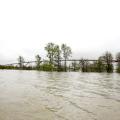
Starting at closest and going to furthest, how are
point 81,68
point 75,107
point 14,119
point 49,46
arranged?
point 14,119, point 75,107, point 49,46, point 81,68

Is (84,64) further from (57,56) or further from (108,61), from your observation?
(57,56)

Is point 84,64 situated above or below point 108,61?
below

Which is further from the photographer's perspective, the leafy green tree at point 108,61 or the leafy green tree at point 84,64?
the leafy green tree at point 84,64

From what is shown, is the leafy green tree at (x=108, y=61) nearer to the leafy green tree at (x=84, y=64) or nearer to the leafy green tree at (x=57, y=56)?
the leafy green tree at (x=84, y=64)

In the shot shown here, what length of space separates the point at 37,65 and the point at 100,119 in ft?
257

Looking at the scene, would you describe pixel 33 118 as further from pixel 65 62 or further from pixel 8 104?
pixel 65 62

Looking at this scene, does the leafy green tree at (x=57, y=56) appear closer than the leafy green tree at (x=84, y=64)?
Yes

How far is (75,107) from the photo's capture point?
6.67 metres

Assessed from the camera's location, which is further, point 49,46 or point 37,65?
point 37,65

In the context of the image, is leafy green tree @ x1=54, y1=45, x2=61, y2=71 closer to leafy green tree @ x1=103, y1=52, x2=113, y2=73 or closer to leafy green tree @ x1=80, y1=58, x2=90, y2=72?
leafy green tree @ x1=80, y1=58, x2=90, y2=72

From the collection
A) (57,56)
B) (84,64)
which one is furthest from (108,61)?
(57,56)

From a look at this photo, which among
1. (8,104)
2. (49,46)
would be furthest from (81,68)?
(8,104)

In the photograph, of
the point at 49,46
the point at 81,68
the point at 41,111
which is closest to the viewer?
the point at 41,111

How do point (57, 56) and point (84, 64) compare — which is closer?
point (57, 56)
